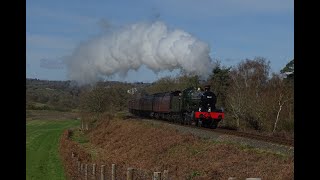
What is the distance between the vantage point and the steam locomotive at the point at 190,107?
30703 mm

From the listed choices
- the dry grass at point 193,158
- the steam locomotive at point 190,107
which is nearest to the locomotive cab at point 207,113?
the steam locomotive at point 190,107

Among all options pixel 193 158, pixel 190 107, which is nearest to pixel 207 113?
pixel 190 107

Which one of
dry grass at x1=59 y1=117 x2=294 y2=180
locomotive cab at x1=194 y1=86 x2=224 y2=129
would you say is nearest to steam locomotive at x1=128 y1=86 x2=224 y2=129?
locomotive cab at x1=194 y1=86 x2=224 y2=129

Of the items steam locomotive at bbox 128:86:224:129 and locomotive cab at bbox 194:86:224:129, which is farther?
steam locomotive at bbox 128:86:224:129

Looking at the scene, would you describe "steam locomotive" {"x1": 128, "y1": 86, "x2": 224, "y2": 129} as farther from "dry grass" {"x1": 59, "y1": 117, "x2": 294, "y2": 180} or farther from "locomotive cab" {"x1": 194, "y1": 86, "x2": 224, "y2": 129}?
"dry grass" {"x1": 59, "y1": 117, "x2": 294, "y2": 180}

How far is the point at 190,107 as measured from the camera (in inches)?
1298

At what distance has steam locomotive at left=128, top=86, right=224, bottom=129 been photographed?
30703mm

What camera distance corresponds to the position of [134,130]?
1409 inches

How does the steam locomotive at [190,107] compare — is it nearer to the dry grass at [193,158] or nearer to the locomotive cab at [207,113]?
the locomotive cab at [207,113]

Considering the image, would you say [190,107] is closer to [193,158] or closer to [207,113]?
[207,113]
